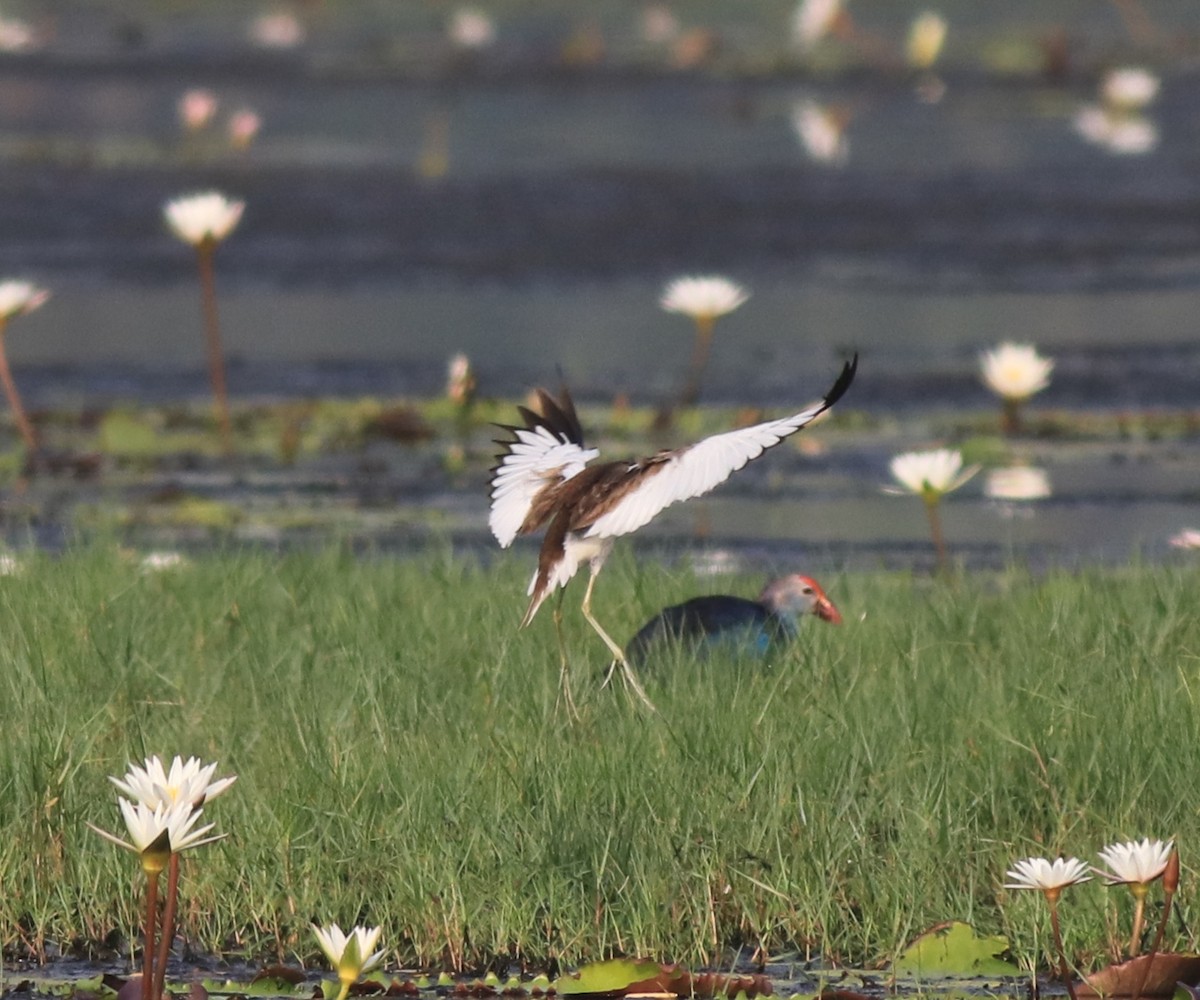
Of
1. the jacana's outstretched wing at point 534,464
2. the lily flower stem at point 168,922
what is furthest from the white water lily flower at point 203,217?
the lily flower stem at point 168,922

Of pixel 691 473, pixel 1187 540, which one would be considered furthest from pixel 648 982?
pixel 1187 540

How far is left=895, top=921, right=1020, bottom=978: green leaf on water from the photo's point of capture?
13.3ft

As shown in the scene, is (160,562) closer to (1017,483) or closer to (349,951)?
(349,951)

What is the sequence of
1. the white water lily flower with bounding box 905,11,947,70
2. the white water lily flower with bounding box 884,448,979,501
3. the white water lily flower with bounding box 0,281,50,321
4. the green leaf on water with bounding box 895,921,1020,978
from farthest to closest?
1. the white water lily flower with bounding box 905,11,947,70
2. the white water lily flower with bounding box 0,281,50,321
3. the white water lily flower with bounding box 884,448,979,501
4. the green leaf on water with bounding box 895,921,1020,978

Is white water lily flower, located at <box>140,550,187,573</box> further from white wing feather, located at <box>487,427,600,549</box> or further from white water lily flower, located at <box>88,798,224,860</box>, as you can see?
white water lily flower, located at <box>88,798,224,860</box>

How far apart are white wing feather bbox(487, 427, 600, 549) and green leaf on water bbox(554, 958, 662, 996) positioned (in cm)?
85

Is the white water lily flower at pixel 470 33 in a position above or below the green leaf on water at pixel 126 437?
above

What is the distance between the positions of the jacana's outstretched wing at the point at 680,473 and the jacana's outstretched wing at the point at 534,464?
1.03ft

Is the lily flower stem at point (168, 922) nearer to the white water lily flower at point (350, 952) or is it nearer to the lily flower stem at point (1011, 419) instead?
the white water lily flower at point (350, 952)

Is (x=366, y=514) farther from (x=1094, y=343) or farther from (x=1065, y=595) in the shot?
(x=1094, y=343)

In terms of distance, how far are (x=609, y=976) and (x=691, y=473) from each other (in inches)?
32.4

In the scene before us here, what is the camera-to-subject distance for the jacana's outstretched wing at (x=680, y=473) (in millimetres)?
4074

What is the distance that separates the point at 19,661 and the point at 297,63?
762 inches

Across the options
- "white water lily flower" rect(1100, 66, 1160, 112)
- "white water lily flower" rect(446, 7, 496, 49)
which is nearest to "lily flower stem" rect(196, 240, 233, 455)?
"white water lily flower" rect(1100, 66, 1160, 112)
